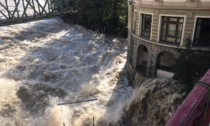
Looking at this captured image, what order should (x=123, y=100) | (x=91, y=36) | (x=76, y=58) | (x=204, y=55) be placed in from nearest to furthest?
(x=204, y=55) → (x=123, y=100) → (x=76, y=58) → (x=91, y=36)

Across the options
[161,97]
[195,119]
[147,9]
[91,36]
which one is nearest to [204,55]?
[161,97]

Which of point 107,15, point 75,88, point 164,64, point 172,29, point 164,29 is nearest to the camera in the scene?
point 172,29

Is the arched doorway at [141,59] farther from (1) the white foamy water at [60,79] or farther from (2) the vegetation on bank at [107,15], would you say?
(2) the vegetation on bank at [107,15]

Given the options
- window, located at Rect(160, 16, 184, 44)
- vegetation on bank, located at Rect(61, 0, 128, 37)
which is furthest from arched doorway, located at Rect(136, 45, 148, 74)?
vegetation on bank, located at Rect(61, 0, 128, 37)

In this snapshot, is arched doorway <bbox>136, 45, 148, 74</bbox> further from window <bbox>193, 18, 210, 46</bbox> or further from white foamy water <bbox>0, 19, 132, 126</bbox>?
window <bbox>193, 18, 210, 46</bbox>

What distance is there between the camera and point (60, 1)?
35750 mm

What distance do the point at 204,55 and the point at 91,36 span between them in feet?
71.7

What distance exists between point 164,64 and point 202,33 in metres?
4.16

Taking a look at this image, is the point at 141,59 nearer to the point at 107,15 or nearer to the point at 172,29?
the point at 172,29

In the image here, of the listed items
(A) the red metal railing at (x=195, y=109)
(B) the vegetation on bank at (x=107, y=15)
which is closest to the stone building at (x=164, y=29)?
(A) the red metal railing at (x=195, y=109)

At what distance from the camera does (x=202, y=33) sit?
15.7m

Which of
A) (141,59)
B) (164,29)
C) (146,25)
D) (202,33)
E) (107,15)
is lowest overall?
(141,59)

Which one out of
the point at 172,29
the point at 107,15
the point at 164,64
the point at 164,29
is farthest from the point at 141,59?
the point at 107,15

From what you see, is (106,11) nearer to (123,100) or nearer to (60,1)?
(60,1)
